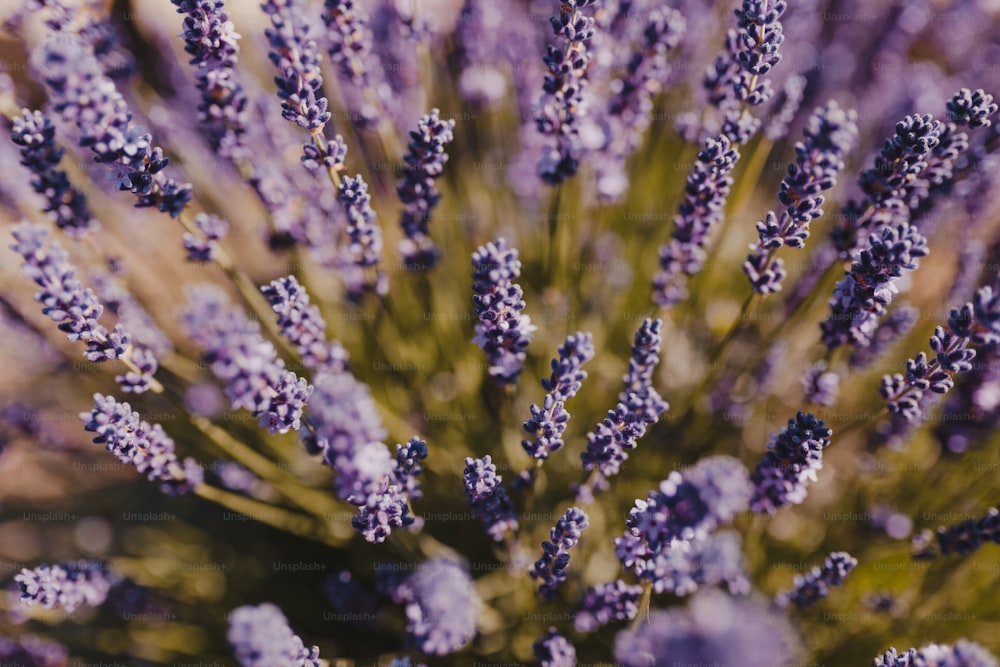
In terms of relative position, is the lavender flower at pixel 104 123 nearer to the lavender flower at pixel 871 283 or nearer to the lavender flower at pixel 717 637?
the lavender flower at pixel 717 637

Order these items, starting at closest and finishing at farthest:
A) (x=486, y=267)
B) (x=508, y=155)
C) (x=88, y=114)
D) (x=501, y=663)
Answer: (x=88, y=114), (x=486, y=267), (x=501, y=663), (x=508, y=155)

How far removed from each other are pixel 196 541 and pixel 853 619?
3068 mm

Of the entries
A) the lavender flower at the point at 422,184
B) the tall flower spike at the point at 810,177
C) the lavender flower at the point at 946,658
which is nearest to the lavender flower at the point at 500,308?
the lavender flower at the point at 422,184

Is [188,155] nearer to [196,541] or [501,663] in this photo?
[196,541]

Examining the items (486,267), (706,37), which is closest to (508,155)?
(706,37)

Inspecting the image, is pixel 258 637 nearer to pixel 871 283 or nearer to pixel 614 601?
pixel 614 601

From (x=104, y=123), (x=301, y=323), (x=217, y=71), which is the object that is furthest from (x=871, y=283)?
(x=104, y=123)

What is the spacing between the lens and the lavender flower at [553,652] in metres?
1.98

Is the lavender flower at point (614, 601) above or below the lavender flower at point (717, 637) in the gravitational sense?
above

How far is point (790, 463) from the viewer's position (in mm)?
1908

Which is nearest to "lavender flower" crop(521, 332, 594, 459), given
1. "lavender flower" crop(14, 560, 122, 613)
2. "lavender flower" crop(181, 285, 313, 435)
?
"lavender flower" crop(181, 285, 313, 435)

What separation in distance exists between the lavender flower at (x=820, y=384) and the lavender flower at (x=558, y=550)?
1.03 m

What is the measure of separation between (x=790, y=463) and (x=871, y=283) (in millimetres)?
593

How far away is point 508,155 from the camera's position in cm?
370
